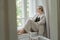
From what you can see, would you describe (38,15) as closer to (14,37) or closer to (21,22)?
(21,22)

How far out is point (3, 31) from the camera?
67 centimetres

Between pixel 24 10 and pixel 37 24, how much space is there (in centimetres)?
55

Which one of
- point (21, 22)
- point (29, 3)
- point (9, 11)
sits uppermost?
→ point (29, 3)

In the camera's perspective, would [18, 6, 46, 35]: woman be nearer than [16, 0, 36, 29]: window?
Yes

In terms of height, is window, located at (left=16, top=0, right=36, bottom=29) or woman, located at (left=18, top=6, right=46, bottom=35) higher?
window, located at (left=16, top=0, right=36, bottom=29)

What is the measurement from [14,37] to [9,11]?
16 centimetres

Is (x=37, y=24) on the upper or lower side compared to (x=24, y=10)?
lower

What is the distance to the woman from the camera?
2355 millimetres

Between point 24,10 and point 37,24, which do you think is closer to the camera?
point 37,24

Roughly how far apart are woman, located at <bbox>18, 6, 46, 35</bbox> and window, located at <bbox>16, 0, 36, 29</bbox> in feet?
0.85

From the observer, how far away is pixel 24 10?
2797 millimetres

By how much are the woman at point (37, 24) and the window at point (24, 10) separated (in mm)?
259

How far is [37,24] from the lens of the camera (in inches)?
95.9

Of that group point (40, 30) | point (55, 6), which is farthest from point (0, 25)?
point (40, 30)
